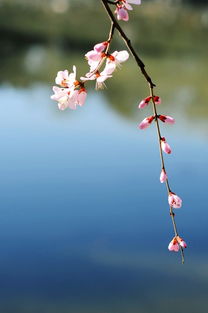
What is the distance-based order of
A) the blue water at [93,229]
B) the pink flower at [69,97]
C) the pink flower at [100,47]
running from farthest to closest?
the blue water at [93,229]
the pink flower at [69,97]
the pink flower at [100,47]

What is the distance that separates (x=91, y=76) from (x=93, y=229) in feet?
10.2

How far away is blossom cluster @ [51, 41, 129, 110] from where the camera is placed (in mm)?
782

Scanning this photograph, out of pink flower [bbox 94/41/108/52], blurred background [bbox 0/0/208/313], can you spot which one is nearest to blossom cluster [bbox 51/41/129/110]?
pink flower [bbox 94/41/108/52]

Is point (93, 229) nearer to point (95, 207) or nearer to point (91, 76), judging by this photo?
point (95, 207)

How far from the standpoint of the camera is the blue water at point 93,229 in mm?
3223

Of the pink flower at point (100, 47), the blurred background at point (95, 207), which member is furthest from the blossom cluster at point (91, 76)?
the blurred background at point (95, 207)

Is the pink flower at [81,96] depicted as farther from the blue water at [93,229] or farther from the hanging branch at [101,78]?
the blue water at [93,229]

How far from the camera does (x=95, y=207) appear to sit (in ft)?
13.5

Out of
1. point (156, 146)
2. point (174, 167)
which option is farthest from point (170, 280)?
point (156, 146)

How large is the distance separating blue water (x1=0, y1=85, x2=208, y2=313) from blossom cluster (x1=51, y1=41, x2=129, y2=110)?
2.30m

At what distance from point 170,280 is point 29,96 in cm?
403

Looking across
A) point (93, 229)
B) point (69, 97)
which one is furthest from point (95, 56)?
point (93, 229)

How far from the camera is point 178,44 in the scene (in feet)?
36.6

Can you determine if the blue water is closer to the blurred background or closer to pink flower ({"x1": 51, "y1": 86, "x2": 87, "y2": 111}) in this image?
the blurred background
